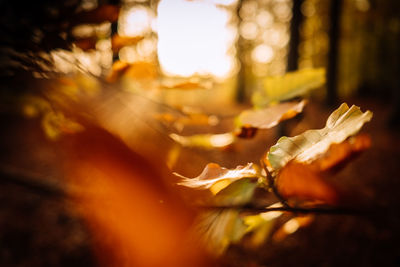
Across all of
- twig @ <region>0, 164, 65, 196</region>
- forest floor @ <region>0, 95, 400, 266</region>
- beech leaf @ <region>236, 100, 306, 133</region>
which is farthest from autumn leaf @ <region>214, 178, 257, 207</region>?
forest floor @ <region>0, 95, 400, 266</region>

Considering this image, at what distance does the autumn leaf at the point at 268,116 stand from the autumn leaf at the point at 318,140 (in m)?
0.15

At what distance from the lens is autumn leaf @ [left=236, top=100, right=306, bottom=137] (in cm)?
52

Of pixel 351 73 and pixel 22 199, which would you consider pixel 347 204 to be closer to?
pixel 22 199

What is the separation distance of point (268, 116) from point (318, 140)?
23cm

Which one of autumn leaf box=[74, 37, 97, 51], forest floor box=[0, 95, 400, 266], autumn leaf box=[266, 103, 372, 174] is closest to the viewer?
autumn leaf box=[266, 103, 372, 174]

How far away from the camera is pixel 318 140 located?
1.10 feet

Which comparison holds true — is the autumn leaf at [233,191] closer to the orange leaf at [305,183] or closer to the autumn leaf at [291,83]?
the orange leaf at [305,183]

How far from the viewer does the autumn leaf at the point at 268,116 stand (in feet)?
1.70

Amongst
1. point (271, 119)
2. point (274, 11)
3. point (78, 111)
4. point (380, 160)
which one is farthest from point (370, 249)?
point (274, 11)

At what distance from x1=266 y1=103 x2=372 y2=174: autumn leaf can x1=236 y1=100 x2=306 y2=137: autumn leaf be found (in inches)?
5.9

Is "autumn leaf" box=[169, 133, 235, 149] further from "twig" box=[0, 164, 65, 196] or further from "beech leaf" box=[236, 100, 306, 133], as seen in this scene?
"twig" box=[0, 164, 65, 196]

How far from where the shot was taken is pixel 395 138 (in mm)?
5332

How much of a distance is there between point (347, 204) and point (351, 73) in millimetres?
12504

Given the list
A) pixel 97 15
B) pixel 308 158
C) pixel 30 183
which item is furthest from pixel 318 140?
pixel 30 183
